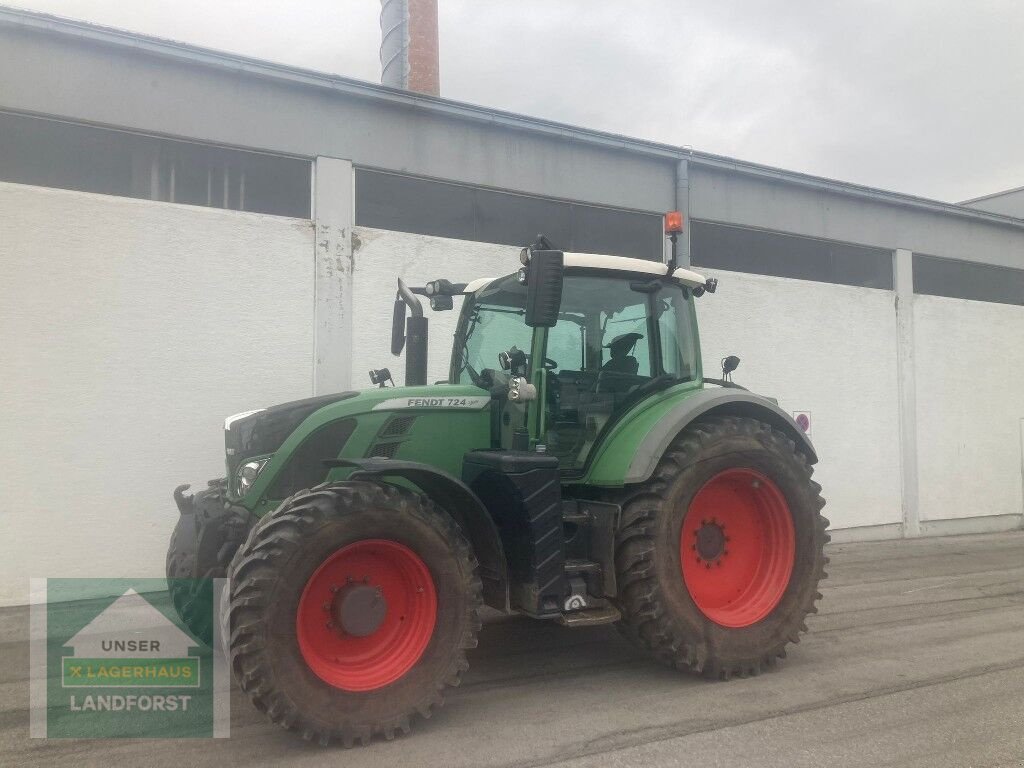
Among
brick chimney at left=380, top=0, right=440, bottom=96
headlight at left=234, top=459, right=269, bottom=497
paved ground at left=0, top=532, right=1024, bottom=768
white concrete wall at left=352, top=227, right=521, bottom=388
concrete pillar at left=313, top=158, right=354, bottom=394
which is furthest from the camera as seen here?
brick chimney at left=380, top=0, right=440, bottom=96

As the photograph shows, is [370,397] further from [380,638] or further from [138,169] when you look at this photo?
[138,169]

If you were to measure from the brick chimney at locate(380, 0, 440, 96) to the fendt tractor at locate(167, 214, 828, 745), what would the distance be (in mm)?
7363

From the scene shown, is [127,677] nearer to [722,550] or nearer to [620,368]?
[620,368]

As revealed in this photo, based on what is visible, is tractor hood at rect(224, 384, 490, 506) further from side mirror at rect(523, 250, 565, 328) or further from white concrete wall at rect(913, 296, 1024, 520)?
white concrete wall at rect(913, 296, 1024, 520)

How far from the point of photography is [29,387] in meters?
7.30

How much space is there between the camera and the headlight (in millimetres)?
4699

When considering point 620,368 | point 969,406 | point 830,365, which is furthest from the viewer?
point 969,406

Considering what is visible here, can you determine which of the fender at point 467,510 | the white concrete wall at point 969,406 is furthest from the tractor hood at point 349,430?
the white concrete wall at point 969,406

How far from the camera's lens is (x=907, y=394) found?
12.4 metres

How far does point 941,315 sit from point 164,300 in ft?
36.2

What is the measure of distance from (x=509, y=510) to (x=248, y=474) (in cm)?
A: 149

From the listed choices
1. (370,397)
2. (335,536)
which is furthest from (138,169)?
(335,536)

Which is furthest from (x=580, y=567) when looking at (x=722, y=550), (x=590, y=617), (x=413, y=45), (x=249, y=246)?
(x=413, y=45)

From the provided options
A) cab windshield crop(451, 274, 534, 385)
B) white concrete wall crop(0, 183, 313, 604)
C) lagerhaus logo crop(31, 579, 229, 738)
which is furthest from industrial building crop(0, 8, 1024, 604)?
cab windshield crop(451, 274, 534, 385)
